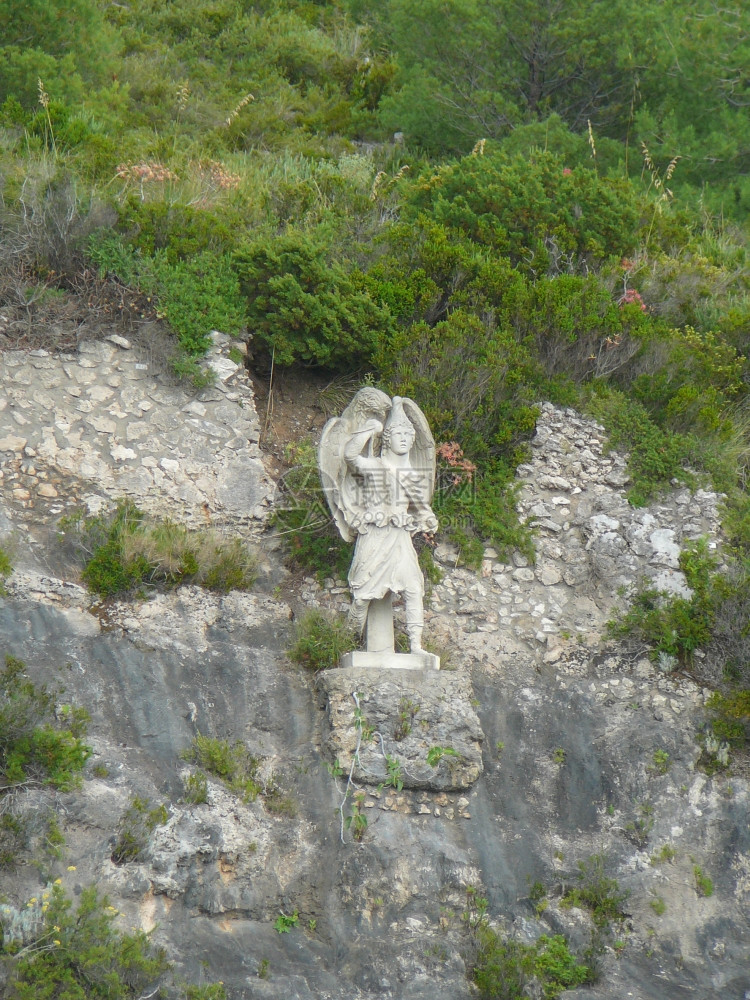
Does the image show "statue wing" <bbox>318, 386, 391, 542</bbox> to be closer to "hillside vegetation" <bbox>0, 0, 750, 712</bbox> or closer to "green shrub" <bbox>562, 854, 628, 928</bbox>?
"hillside vegetation" <bbox>0, 0, 750, 712</bbox>

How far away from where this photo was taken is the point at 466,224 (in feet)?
39.7

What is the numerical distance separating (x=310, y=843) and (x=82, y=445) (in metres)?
4.16

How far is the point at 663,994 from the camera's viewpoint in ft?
23.5

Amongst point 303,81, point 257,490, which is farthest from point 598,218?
point 303,81

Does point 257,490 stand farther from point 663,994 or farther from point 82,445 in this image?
point 663,994

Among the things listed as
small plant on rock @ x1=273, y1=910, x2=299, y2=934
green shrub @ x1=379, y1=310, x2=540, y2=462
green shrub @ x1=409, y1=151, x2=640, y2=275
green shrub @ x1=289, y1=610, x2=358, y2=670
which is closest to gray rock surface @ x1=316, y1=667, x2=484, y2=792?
green shrub @ x1=289, y1=610, x2=358, y2=670

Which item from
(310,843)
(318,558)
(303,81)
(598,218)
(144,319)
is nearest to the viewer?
(310,843)

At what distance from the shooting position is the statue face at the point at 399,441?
29.3ft

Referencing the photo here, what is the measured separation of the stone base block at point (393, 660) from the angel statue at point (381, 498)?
0.05 feet

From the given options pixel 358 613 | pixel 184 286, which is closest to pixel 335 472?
pixel 358 613

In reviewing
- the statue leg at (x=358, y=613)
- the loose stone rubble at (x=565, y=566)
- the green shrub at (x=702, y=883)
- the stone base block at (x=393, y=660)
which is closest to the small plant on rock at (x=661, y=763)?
the green shrub at (x=702, y=883)

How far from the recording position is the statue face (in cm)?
894

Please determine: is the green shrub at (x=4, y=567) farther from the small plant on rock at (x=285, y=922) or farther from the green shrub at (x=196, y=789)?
the small plant on rock at (x=285, y=922)

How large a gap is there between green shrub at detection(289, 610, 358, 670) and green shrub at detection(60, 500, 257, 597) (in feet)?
2.47
